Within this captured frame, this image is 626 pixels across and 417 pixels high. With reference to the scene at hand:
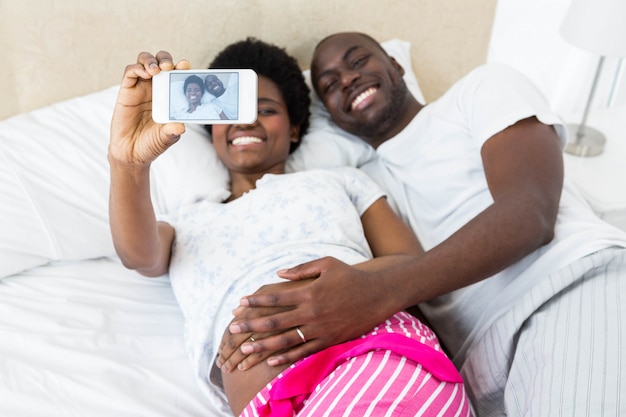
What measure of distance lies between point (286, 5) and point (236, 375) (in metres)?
1.04

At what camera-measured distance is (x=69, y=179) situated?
1.31 meters

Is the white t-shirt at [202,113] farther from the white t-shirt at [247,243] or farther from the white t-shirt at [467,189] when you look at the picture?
the white t-shirt at [467,189]

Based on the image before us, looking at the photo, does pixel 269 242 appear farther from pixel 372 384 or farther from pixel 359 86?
pixel 359 86

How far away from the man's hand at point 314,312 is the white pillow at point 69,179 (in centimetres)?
41

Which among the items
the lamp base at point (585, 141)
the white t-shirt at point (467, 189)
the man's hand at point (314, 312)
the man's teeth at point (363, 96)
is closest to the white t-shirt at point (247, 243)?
the man's hand at point (314, 312)

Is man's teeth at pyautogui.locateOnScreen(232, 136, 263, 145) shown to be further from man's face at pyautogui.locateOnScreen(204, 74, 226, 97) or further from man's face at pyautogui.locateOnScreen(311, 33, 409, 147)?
man's face at pyautogui.locateOnScreen(204, 74, 226, 97)

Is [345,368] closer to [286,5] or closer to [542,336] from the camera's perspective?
[542,336]

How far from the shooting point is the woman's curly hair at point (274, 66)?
1.51 m

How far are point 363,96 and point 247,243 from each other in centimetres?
56

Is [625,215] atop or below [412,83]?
below

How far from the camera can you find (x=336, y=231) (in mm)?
1195

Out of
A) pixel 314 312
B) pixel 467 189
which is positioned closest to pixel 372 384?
pixel 314 312

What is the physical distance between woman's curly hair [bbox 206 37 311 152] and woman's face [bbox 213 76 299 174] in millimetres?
54

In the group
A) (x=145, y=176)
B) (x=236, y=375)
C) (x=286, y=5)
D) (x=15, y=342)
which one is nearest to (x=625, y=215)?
(x=286, y=5)
